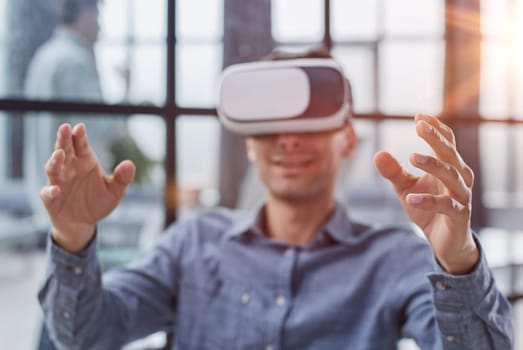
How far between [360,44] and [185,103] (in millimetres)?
397

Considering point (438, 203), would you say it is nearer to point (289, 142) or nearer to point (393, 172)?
point (393, 172)

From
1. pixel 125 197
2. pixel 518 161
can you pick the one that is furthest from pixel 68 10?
pixel 518 161

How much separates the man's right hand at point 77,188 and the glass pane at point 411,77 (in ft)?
2.37

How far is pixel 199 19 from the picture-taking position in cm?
110

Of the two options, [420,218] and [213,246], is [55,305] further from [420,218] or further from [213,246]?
[420,218]

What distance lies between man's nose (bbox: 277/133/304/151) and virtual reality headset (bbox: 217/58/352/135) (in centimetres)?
6

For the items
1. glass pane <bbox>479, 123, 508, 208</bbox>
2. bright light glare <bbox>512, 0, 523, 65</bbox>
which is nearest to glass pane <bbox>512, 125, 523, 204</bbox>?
glass pane <bbox>479, 123, 508, 208</bbox>

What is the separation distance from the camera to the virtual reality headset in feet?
2.69

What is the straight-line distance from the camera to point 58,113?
1.01 metres

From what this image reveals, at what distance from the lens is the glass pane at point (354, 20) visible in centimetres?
119

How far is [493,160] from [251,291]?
85 centimetres

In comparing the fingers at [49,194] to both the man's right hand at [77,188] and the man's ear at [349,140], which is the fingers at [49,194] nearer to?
the man's right hand at [77,188]

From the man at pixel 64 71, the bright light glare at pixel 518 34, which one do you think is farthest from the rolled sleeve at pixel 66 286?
A: the bright light glare at pixel 518 34

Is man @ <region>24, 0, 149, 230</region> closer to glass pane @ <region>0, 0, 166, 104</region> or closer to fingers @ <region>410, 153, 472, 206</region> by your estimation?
glass pane @ <region>0, 0, 166, 104</region>
